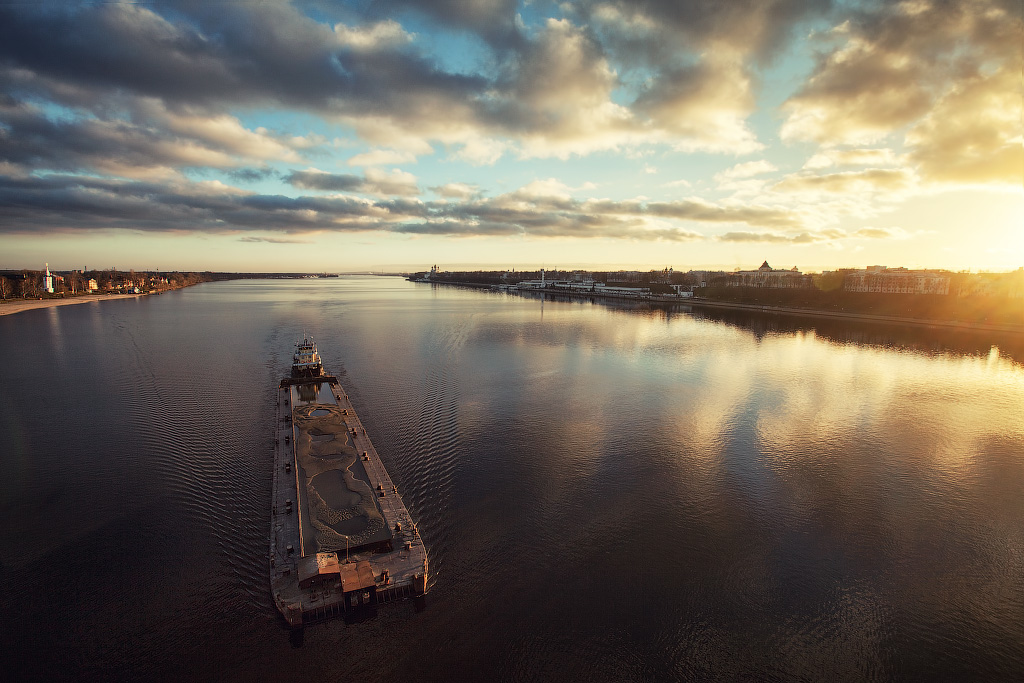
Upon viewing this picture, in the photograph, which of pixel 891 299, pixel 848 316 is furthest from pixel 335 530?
pixel 891 299

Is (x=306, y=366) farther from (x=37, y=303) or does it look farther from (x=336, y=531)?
(x=37, y=303)

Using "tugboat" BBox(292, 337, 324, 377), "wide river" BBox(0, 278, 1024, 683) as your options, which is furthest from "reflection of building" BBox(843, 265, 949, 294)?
"tugboat" BBox(292, 337, 324, 377)

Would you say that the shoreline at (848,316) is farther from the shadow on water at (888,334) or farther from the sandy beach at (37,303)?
the sandy beach at (37,303)

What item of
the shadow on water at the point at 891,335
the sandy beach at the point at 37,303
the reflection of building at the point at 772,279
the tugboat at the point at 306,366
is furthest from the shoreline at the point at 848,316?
the sandy beach at the point at 37,303

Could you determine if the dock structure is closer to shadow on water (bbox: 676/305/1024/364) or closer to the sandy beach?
shadow on water (bbox: 676/305/1024/364)

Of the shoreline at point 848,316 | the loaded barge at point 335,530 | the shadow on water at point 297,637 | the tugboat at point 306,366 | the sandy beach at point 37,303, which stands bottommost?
the sandy beach at point 37,303

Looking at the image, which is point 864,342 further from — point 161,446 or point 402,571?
point 161,446
